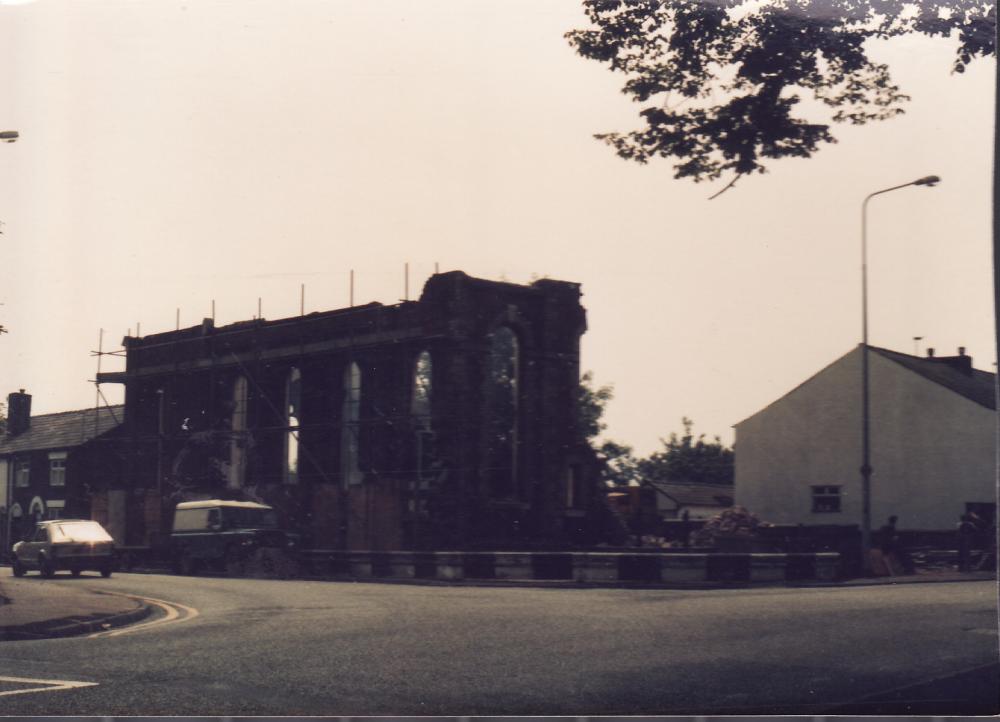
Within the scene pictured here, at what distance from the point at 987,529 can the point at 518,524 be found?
1.99 meters

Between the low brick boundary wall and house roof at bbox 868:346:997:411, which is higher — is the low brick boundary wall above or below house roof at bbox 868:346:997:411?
below

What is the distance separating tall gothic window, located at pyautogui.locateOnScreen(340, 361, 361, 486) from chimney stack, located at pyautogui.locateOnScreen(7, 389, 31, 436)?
130 centimetres

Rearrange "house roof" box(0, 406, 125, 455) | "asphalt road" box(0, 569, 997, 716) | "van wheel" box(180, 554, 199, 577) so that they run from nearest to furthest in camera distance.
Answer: "asphalt road" box(0, 569, 997, 716)
"house roof" box(0, 406, 125, 455)
"van wheel" box(180, 554, 199, 577)

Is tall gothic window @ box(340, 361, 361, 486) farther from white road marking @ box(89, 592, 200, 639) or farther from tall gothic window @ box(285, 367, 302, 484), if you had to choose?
white road marking @ box(89, 592, 200, 639)

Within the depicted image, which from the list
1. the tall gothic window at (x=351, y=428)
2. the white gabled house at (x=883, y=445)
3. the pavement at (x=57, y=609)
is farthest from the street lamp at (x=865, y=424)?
the pavement at (x=57, y=609)

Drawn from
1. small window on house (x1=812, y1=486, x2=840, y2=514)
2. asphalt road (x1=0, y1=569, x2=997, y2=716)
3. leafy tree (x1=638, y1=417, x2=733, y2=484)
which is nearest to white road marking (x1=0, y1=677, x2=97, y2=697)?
asphalt road (x1=0, y1=569, x2=997, y2=716)

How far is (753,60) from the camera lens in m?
4.40

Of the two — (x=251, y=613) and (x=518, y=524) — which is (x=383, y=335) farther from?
(x=251, y=613)

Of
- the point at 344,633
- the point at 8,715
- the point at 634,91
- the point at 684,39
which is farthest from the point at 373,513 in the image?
the point at 684,39

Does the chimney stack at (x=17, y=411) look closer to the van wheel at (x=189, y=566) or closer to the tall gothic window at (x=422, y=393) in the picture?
the van wheel at (x=189, y=566)

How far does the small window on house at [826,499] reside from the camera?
4.31 metres

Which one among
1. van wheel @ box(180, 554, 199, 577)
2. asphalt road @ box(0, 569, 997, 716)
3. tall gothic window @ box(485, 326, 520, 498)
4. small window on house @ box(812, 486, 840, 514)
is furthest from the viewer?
van wheel @ box(180, 554, 199, 577)

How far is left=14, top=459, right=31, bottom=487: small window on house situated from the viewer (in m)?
4.48

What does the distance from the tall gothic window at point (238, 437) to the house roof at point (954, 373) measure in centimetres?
262
